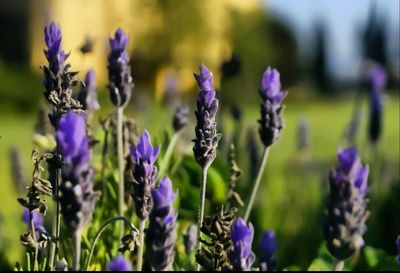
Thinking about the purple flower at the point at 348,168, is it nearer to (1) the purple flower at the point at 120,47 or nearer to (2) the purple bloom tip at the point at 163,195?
(2) the purple bloom tip at the point at 163,195

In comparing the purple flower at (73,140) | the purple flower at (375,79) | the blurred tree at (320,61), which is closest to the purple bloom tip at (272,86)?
the purple flower at (73,140)

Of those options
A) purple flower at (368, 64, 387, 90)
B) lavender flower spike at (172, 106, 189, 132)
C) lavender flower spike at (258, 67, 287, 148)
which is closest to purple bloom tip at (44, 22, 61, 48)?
lavender flower spike at (258, 67, 287, 148)

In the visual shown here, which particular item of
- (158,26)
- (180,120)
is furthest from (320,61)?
(180,120)

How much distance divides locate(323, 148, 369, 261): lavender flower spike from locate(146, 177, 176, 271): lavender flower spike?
0.20 m

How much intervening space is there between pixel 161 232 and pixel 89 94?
0.89 meters

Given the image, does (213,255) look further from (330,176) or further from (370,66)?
(370,66)

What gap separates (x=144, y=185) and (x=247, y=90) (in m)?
25.5

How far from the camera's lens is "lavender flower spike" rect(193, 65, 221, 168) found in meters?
1.16

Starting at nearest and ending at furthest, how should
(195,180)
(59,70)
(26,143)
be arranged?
(59,70), (195,180), (26,143)

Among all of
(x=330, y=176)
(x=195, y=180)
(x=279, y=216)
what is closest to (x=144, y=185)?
(x=330, y=176)

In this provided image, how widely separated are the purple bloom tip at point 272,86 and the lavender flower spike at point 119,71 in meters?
Result: 0.28

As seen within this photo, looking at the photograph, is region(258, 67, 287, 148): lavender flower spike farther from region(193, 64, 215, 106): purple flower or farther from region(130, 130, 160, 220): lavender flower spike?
region(130, 130, 160, 220): lavender flower spike

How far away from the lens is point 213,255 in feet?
3.71

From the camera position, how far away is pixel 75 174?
2.82ft
